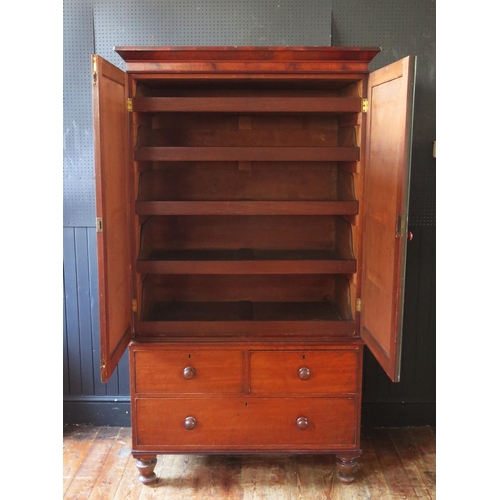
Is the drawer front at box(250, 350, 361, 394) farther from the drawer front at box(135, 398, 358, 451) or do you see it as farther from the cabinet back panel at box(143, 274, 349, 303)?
the cabinet back panel at box(143, 274, 349, 303)

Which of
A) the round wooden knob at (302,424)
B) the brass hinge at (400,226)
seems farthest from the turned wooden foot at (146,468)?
the brass hinge at (400,226)

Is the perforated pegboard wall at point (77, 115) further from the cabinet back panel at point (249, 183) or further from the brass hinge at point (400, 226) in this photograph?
the brass hinge at point (400, 226)

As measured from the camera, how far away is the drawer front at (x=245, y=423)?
2381 mm

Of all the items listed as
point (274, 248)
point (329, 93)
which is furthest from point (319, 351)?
point (329, 93)

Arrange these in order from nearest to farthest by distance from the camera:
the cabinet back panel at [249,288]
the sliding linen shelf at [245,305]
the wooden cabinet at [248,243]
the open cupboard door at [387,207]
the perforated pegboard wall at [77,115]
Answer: the open cupboard door at [387,207] → the wooden cabinet at [248,243] → the sliding linen shelf at [245,305] → the perforated pegboard wall at [77,115] → the cabinet back panel at [249,288]

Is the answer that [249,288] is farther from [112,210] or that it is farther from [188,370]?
[112,210]

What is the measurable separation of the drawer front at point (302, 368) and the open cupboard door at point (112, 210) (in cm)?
62

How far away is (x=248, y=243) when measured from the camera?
2703mm

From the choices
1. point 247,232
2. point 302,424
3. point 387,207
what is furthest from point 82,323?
point 387,207

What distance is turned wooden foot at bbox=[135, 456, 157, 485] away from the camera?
243cm

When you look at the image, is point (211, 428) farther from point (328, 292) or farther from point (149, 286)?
point (328, 292)

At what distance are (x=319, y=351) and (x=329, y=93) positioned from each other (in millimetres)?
1249

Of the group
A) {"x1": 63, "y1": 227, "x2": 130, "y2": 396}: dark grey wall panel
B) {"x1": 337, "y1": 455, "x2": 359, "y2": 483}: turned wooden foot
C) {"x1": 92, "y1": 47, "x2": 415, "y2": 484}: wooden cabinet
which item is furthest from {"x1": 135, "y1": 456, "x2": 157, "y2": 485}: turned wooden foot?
{"x1": 337, "y1": 455, "x2": 359, "y2": 483}: turned wooden foot

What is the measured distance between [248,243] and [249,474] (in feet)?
3.76
